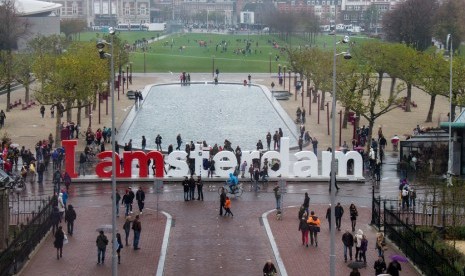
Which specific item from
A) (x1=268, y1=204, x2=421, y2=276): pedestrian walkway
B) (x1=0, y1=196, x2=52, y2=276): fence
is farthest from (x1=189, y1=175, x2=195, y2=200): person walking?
(x1=0, y1=196, x2=52, y2=276): fence

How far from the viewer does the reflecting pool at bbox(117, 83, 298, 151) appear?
68.7 m

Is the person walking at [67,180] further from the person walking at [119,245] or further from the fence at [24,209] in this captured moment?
the person walking at [119,245]

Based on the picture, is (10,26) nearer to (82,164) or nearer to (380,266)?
(82,164)

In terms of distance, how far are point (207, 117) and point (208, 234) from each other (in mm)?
40106

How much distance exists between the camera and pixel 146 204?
151ft

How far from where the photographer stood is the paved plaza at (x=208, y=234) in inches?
1394

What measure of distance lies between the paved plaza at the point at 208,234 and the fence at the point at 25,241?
39cm

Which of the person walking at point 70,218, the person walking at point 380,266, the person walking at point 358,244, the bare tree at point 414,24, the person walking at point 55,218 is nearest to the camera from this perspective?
the person walking at point 380,266

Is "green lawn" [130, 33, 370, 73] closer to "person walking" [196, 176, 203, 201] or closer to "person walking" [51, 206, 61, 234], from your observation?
"person walking" [196, 176, 203, 201]

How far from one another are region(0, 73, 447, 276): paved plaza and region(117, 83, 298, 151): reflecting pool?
14587mm

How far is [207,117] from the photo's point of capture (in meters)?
79.9

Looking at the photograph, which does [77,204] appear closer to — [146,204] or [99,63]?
[146,204]

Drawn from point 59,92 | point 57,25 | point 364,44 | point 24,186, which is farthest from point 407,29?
point 24,186

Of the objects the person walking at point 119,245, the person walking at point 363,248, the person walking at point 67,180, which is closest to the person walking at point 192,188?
the person walking at point 67,180
